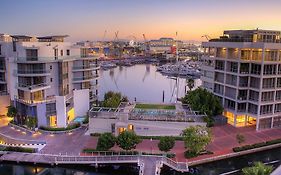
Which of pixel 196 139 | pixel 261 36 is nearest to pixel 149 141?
pixel 196 139

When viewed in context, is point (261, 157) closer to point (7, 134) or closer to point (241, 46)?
point (241, 46)

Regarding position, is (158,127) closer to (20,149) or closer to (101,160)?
(101,160)

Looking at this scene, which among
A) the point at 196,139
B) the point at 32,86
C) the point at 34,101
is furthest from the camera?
the point at 32,86

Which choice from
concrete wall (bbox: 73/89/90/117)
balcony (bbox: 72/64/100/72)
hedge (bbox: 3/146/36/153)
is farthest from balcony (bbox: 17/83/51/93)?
hedge (bbox: 3/146/36/153)

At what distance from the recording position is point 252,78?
5272 cm

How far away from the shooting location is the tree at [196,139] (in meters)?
39.0

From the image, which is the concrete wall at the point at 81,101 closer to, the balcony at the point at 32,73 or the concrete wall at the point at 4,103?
the balcony at the point at 32,73

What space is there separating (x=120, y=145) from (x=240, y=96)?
87.0 feet

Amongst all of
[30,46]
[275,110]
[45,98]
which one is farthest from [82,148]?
[275,110]

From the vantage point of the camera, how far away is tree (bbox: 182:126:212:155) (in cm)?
3900

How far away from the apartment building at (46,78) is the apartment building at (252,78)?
91.7 ft

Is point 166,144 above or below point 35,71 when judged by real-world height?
below

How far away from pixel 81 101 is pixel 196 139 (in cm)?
2760

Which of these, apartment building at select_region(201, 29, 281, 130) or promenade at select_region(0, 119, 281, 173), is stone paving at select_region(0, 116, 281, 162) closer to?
promenade at select_region(0, 119, 281, 173)
